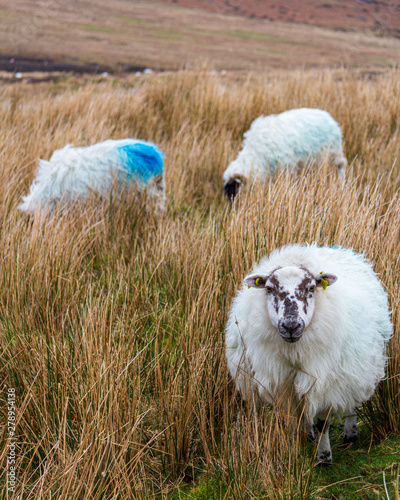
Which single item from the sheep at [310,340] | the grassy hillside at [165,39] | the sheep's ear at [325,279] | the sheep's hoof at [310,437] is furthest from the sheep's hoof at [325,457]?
the grassy hillside at [165,39]

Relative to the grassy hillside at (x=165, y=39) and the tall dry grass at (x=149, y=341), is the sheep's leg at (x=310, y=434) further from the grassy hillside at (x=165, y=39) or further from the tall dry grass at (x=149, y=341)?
the grassy hillside at (x=165, y=39)

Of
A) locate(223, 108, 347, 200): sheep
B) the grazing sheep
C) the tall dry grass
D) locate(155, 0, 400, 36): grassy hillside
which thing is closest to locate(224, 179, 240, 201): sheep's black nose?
locate(223, 108, 347, 200): sheep

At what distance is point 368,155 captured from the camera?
4.99 m

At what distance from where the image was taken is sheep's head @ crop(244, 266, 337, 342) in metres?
1.54

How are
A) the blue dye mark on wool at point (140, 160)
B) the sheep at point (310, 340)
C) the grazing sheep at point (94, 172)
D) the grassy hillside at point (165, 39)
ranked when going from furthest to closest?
the grassy hillside at point (165, 39), the blue dye mark on wool at point (140, 160), the grazing sheep at point (94, 172), the sheep at point (310, 340)

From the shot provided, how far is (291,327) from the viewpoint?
5.00ft

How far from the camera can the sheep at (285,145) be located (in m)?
4.17

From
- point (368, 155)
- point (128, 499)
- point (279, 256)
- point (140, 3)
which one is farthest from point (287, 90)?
point (140, 3)

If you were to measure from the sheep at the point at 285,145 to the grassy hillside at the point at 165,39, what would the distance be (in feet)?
50.6

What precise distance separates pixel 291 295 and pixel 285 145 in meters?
2.96

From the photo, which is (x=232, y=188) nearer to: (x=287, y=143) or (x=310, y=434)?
(x=287, y=143)

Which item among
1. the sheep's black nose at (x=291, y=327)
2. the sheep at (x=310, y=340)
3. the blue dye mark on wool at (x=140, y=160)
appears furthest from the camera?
the blue dye mark on wool at (x=140, y=160)

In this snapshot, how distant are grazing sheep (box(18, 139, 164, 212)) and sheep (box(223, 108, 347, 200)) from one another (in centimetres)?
69

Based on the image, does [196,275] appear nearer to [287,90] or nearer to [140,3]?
[287,90]
